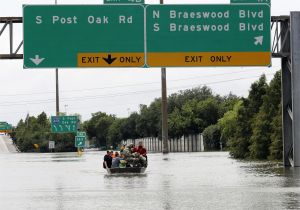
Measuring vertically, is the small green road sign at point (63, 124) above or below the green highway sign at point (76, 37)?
below

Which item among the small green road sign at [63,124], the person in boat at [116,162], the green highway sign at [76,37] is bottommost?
the person in boat at [116,162]

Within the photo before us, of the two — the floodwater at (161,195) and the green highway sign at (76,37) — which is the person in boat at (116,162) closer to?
the green highway sign at (76,37)

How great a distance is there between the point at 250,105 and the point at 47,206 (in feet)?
114

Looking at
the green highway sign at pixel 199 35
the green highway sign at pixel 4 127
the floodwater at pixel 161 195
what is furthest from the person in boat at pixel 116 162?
the green highway sign at pixel 4 127

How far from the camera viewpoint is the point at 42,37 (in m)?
29.7

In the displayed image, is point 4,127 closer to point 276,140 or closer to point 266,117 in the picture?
point 266,117

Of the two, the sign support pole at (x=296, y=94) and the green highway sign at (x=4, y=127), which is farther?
the green highway sign at (x=4, y=127)

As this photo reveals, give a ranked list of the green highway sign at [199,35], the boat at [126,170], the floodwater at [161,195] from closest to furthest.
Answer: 1. the floodwater at [161,195]
2. the green highway sign at [199,35]
3. the boat at [126,170]

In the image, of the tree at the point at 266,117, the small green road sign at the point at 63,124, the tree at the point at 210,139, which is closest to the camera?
the tree at the point at 266,117

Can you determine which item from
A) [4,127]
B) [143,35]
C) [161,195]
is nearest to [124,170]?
[143,35]

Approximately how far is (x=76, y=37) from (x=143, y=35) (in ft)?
9.02

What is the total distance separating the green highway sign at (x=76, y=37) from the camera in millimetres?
29656

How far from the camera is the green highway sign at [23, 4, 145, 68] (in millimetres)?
29656

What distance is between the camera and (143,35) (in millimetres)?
30156
